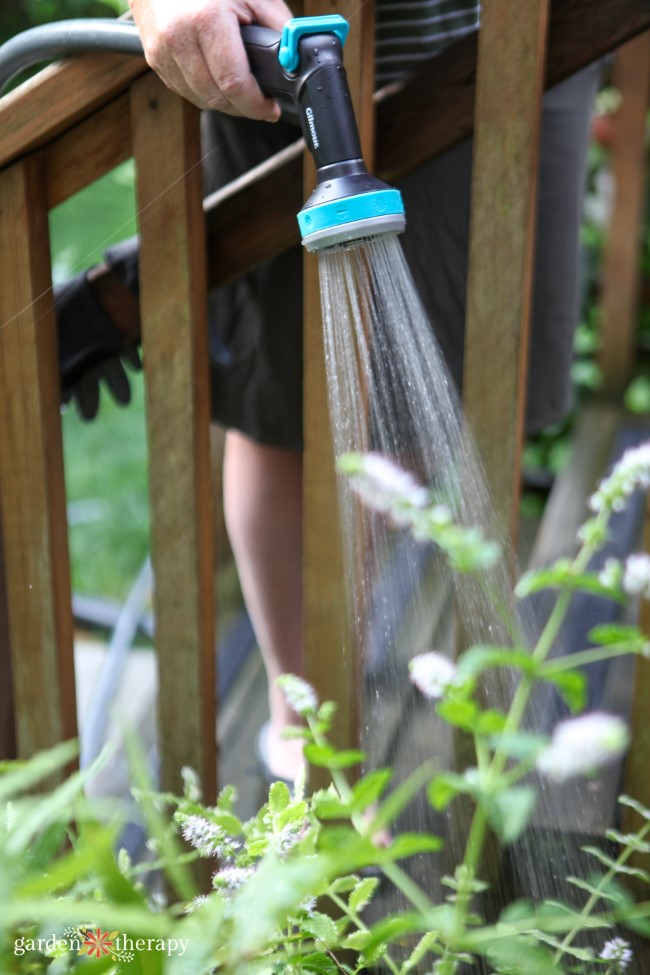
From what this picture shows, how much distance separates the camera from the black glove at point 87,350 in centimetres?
131

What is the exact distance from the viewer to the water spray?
84cm

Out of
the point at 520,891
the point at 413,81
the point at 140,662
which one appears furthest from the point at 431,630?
the point at 413,81

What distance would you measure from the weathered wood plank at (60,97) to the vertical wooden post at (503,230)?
1.23 feet

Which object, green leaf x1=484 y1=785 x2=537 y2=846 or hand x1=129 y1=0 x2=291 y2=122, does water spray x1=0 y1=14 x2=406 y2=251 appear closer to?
hand x1=129 y1=0 x2=291 y2=122

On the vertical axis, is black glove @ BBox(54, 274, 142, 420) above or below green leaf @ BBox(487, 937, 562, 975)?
above

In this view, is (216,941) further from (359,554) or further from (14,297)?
(14,297)

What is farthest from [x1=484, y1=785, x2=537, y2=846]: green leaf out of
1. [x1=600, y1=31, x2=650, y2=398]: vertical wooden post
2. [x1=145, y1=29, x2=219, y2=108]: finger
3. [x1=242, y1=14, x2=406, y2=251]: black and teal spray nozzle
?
[x1=600, y1=31, x2=650, y2=398]: vertical wooden post

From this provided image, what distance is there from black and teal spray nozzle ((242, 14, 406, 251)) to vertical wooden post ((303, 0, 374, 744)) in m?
0.14

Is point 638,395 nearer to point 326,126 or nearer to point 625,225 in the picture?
point 625,225

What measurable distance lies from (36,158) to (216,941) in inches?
35.8

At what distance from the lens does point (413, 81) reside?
120 cm

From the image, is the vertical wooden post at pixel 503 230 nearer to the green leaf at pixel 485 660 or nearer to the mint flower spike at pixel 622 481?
the mint flower spike at pixel 622 481

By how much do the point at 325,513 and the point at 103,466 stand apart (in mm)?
2336

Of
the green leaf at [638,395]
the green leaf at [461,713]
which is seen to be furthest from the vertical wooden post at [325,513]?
the green leaf at [638,395]
